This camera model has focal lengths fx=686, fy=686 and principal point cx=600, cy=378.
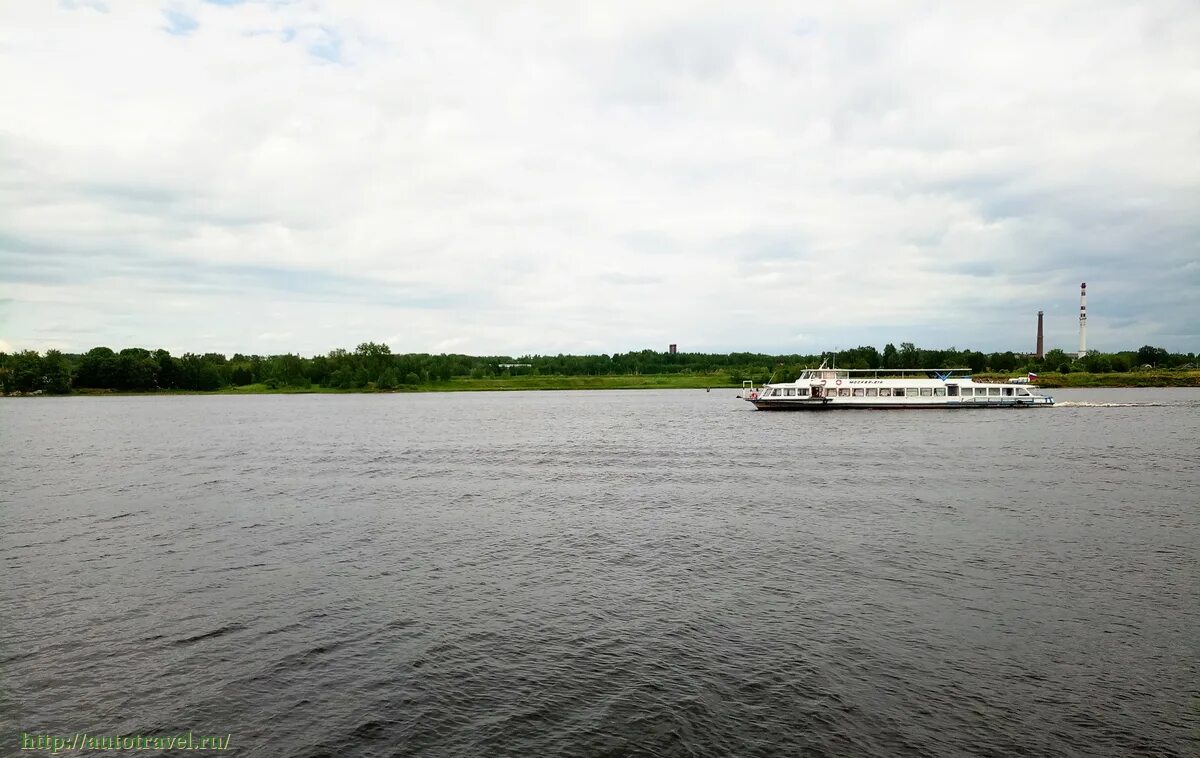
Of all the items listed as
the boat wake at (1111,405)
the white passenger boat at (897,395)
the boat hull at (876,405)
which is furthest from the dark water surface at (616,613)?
the boat wake at (1111,405)

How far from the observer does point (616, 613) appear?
26.5m

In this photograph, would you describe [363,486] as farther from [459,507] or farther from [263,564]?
[263,564]

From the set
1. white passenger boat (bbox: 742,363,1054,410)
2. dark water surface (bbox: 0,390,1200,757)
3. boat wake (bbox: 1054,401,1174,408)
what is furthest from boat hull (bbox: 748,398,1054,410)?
dark water surface (bbox: 0,390,1200,757)

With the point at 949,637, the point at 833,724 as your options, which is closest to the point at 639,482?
the point at 949,637

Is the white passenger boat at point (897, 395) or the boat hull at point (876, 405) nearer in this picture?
the boat hull at point (876, 405)

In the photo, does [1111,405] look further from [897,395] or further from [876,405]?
[876,405]

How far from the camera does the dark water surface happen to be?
60.2ft

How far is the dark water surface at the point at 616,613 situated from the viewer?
1834 cm

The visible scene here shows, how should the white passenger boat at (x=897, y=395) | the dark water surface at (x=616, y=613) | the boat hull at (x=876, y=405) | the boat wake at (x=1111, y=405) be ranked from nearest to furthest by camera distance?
the dark water surface at (x=616, y=613)
the boat wake at (x=1111, y=405)
the boat hull at (x=876, y=405)
the white passenger boat at (x=897, y=395)

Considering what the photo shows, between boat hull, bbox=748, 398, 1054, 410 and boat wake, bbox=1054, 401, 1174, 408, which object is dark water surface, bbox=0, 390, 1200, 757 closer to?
boat hull, bbox=748, 398, 1054, 410

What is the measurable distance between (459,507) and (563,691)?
99.8 feet

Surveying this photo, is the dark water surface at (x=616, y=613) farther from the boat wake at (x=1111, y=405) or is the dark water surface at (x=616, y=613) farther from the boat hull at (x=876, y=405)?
the boat wake at (x=1111, y=405)

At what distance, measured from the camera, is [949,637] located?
23.8 meters

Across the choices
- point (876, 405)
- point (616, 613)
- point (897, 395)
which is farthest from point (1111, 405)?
point (616, 613)
